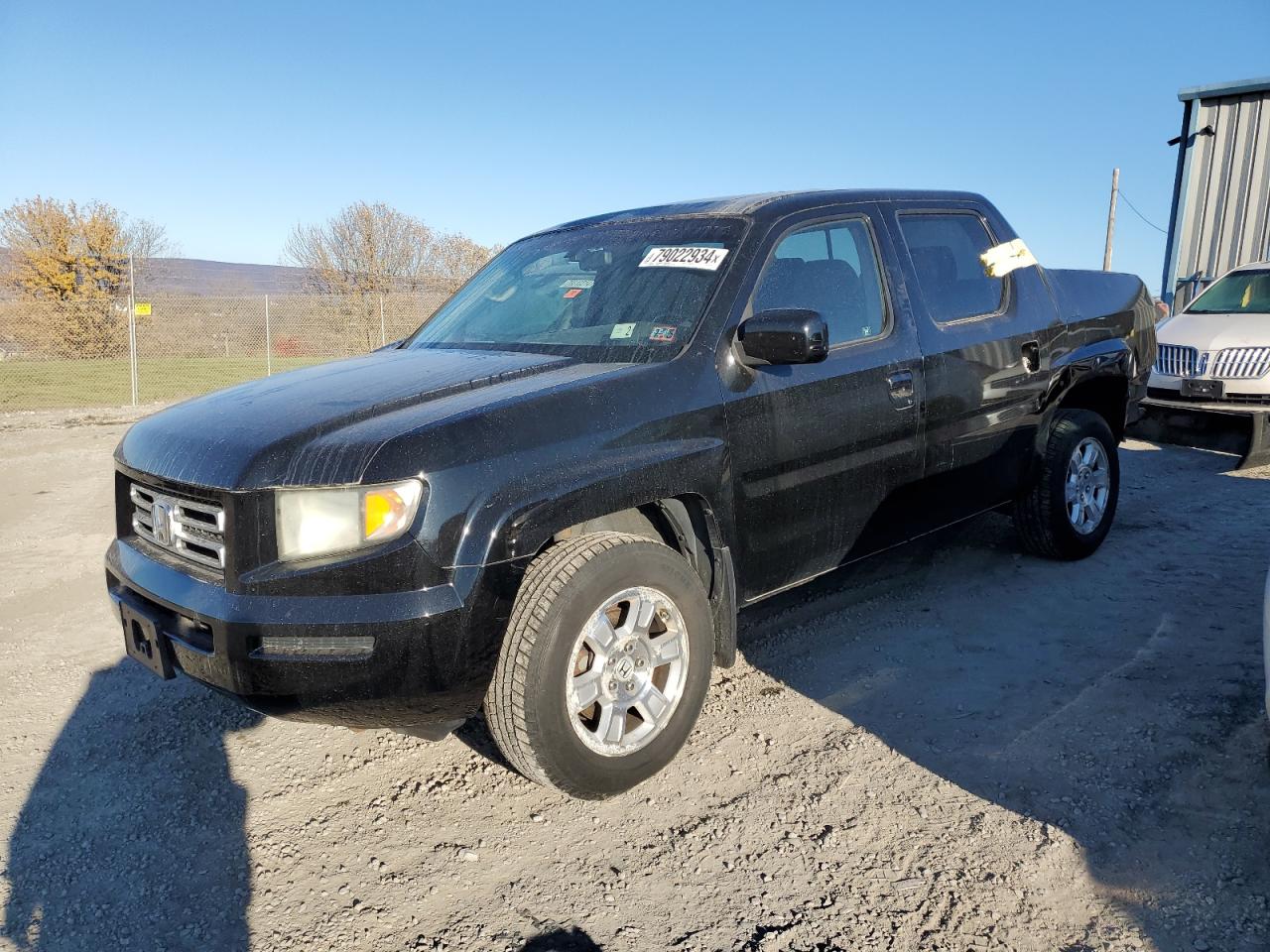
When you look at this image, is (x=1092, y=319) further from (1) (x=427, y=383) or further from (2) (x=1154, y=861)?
(1) (x=427, y=383)

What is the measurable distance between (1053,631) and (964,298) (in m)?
1.56

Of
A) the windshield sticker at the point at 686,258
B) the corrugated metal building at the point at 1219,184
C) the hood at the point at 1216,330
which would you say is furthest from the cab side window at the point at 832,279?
the corrugated metal building at the point at 1219,184

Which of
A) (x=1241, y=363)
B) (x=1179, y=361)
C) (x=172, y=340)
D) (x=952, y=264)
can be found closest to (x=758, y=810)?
(x=952, y=264)

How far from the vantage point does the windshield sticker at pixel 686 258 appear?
339cm

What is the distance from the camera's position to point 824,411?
3457 mm

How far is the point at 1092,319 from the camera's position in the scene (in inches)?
192

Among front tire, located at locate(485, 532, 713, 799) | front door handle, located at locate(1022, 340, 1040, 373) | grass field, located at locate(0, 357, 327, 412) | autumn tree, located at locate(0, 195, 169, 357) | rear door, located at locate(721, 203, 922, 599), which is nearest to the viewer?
front tire, located at locate(485, 532, 713, 799)

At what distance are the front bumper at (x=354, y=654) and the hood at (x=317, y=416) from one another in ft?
1.12

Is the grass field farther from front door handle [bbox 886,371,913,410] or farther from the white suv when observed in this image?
front door handle [bbox 886,371,913,410]

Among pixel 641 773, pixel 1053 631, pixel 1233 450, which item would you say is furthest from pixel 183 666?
pixel 1233 450

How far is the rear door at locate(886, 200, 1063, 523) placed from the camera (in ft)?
13.1

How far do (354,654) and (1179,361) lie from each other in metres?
8.28

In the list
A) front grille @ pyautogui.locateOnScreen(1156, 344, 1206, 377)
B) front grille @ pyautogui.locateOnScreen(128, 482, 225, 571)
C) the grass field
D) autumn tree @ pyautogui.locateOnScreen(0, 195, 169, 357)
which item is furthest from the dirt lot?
autumn tree @ pyautogui.locateOnScreen(0, 195, 169, 357)

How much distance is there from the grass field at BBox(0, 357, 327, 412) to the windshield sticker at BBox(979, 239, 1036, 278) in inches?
550
